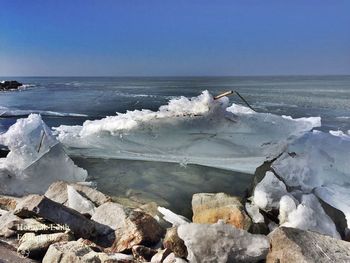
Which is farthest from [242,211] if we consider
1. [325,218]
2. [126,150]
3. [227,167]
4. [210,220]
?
[126,150]

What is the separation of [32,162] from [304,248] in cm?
534

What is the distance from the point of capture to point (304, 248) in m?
3.56

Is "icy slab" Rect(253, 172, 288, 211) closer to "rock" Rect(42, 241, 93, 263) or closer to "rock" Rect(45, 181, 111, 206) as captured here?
"rock" Rect(45, 181, 111, 206)

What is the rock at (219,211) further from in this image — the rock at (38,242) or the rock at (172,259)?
the rock at (38,242)

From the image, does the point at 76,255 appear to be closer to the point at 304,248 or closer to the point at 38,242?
the point at 38,242

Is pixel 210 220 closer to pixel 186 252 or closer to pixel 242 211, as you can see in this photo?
pixel 242 211

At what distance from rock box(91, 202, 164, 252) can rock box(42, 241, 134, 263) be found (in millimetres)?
388

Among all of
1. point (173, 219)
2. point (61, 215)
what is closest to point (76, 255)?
point (61, 215)

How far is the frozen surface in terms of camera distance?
20.2 ft

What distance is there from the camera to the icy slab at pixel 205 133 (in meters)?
7.38

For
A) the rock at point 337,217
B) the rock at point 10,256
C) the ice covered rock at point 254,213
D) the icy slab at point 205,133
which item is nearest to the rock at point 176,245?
the rock at point 10,256

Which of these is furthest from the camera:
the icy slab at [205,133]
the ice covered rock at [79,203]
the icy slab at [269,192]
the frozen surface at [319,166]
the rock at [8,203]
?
the icy slab at [205,133]

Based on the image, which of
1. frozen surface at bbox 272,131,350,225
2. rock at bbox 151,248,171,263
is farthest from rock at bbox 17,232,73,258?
frozen surface at bbox 272,131,350,225

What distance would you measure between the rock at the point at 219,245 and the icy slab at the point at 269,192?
5.32 feet
